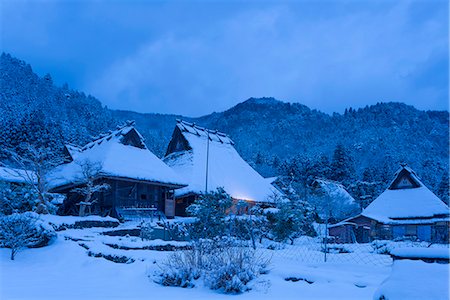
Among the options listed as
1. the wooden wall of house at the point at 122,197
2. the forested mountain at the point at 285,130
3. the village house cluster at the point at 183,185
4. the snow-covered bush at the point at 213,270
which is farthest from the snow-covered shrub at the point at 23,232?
the forested mountain at the point at 285,130

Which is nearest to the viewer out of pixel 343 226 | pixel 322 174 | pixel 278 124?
pixel 343 226

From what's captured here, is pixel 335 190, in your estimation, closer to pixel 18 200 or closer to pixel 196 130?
pixel 196 130

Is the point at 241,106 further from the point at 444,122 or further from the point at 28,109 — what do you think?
the point at 28,109

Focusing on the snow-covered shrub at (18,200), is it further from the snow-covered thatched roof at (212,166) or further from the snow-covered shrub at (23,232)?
the snow-covered thatched roof at (212,166)

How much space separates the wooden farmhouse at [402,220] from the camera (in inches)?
1103

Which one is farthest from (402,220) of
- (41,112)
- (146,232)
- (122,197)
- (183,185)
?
(41,112)

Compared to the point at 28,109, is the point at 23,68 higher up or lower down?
higher up

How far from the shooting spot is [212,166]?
3189cm

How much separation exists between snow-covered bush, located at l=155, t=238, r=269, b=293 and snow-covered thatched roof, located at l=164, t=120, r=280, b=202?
64.2 ft

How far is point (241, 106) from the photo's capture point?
10519 cm

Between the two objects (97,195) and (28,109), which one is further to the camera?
(28,109)

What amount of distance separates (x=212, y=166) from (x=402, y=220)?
16.5 meters

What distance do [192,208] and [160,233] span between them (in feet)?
9.60

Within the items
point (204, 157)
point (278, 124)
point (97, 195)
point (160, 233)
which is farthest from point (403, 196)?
point (278, 124)
